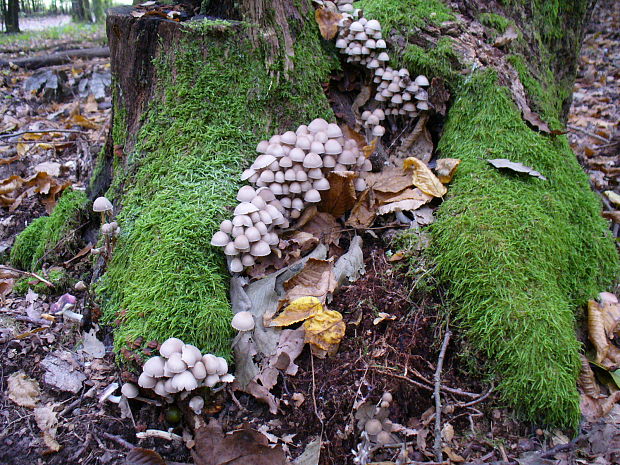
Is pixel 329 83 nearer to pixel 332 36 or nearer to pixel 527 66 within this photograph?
pixel 332 36

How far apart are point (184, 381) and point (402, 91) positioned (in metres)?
3.22

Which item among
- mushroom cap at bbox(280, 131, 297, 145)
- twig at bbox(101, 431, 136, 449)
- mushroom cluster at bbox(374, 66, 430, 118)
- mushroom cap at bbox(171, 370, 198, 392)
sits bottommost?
twig at bbox(101, 431, 136, 449)

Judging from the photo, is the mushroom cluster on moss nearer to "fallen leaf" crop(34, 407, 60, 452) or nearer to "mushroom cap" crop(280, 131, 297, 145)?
"mushroom cap" crop(280, 131, 297, 145)

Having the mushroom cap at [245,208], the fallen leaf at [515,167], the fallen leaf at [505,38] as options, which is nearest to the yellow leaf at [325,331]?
the mushroom cap at [245,208]

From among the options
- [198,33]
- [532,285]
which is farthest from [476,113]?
[198,33]

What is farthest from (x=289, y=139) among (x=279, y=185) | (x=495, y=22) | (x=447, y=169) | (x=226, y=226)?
(x=495, y=22)

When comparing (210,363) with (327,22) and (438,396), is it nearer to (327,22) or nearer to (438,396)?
(438,396)

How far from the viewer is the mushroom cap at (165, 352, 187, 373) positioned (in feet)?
8.08

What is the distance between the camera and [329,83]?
4477 mm

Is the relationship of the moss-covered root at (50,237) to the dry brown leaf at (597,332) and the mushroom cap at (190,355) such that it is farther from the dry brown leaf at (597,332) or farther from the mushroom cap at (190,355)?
the dry brown leaf at (597,332)

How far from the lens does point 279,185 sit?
3.43m

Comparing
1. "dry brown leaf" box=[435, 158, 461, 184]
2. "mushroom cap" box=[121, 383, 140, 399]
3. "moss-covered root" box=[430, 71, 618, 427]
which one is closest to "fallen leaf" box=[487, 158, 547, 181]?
"moss-covered root" box=[430, 71, 618, 427]

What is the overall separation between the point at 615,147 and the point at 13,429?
7.53 meters

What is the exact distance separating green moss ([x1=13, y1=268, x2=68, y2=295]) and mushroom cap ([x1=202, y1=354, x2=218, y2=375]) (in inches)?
73.3
